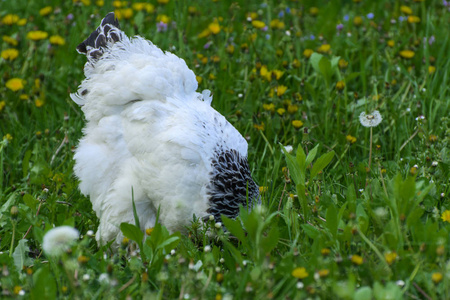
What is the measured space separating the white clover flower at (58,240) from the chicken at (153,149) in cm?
42

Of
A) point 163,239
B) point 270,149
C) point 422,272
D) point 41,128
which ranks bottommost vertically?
point 41,128

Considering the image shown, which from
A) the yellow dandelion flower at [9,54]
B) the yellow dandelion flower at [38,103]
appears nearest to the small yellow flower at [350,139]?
the yellow dandelion flower at [38,103]

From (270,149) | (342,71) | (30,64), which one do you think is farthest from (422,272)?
(30,64)

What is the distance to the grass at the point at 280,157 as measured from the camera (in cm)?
232

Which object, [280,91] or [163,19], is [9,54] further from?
[280,91]

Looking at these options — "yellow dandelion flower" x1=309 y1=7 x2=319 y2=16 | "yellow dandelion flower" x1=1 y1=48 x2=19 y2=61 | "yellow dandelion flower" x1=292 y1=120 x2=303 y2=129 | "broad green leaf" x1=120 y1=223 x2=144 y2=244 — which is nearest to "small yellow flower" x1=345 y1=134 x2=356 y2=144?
"yellow dandelion flower" x1=292 y1=120 x2=303 y2=129

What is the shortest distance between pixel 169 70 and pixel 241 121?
1.02m

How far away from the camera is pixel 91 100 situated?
11.2 feet

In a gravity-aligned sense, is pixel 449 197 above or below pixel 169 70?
below

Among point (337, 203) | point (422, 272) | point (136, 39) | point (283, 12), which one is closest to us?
point (422, 272)

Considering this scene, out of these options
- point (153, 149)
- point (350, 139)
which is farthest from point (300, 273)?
point (350, 139)

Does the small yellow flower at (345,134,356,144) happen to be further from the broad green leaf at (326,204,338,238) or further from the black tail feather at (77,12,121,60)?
the black tail feather at (77,12,121,60)

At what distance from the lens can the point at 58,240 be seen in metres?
2.32

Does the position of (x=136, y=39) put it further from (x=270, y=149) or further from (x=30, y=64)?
(x=30, y=64)
